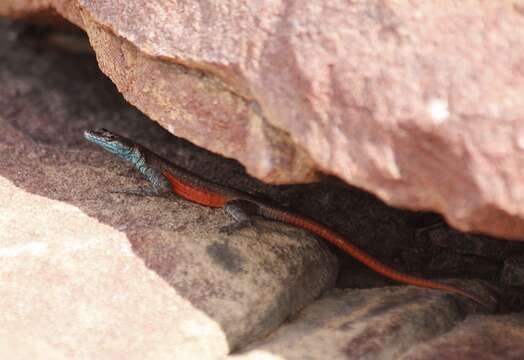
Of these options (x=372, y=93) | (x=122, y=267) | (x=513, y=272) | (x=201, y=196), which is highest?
(x=372, y=93)

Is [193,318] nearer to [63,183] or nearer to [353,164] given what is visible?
[353,164]

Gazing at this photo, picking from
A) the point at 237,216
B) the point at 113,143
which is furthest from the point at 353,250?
the point at 113,143

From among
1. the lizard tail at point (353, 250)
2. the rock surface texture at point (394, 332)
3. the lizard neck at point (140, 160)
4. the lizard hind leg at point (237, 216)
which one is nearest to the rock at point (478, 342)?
the rock surface texture at point (394, 332)

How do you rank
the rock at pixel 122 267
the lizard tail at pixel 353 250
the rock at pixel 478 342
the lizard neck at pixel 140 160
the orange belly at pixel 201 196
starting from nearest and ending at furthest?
the rock at pixel 122 267 < the rock at pixel 478 342 < the lizard tail at pixel 353 250 < the orange belly at pixel 201 196 < the lizard neck at pixel 140 160

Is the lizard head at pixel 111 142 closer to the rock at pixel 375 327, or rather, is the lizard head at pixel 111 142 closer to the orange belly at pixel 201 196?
the orange belly at pixel 201 196

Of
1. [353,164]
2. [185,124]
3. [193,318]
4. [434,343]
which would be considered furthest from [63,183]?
[434,343]

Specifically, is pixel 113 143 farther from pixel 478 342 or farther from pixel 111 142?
pixel 478 342

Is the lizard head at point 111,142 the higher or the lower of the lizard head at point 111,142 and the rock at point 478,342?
the lower
